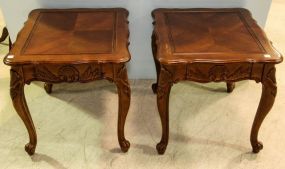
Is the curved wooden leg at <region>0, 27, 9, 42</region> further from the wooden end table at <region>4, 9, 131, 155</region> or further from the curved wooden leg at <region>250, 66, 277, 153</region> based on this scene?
the curved wooden leg at <region>250, 66, 277, 153</region>

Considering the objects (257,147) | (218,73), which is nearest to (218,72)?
(218,73)

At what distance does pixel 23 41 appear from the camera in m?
1.28

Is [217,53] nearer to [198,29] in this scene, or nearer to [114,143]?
[198,29]

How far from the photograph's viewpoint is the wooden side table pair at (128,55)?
3.90 ft

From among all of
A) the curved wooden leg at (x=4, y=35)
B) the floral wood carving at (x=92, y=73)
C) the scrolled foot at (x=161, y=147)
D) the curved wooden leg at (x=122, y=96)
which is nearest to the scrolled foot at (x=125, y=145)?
the curved wooden leg at (x=122, y=96)

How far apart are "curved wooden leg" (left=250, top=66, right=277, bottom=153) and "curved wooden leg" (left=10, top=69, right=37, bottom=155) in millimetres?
915

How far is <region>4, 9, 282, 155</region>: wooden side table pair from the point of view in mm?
1188

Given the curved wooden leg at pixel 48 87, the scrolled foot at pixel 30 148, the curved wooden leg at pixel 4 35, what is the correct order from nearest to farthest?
the scrolled foot at pixel 30 148
the curved wooden leg at pixel 48 87
the curved wooden leg at pixel 4 35

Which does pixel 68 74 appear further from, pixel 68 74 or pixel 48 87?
pixel 48 87

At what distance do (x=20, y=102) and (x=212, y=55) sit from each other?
2.48 feet

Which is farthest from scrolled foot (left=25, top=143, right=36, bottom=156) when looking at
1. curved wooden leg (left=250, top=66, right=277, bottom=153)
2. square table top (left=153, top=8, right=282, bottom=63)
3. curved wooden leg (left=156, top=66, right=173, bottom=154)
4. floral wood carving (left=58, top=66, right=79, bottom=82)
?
curved wooden leg (left=250, top=66, right=277, bottom=153)

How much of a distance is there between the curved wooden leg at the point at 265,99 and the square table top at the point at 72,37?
528 mm

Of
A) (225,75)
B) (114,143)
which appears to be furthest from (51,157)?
(225,75)

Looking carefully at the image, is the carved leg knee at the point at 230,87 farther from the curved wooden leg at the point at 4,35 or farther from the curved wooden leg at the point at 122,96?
the curved wooden leg at the point at 4,35
